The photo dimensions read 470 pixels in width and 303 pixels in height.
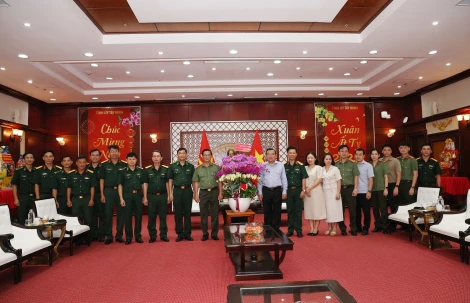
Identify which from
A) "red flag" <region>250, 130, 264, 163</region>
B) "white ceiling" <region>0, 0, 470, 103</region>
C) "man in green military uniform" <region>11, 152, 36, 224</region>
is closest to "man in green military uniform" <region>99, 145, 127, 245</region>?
"man in green military uniform" <region>11, 152, 36, 224</region>

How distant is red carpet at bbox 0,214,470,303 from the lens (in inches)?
128

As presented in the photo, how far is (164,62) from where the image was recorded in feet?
23.5

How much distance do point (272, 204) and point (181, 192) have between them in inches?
62.0

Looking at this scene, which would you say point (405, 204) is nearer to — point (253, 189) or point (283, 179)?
point (283, 179)

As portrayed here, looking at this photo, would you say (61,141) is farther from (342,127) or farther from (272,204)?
(342,127)

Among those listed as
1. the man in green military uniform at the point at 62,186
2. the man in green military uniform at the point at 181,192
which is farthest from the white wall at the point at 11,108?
the man in green military uniform at the point at 181,192

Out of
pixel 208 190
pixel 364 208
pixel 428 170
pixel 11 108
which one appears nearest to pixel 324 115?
pixel 428 170

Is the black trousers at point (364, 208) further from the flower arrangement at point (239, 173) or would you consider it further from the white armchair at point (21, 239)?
the white armchair at point (21, 239)

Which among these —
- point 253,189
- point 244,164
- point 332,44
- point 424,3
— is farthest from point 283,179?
point 424,3

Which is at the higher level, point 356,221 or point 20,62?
point 20,62

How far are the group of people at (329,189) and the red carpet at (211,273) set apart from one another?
0.56m

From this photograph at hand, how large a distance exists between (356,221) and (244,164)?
8.34ft

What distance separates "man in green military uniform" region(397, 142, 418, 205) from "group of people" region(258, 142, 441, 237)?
0.05 ft

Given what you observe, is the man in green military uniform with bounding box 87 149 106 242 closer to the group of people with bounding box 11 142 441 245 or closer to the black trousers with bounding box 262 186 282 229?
the group of people with bounding box 11 142 441 245
